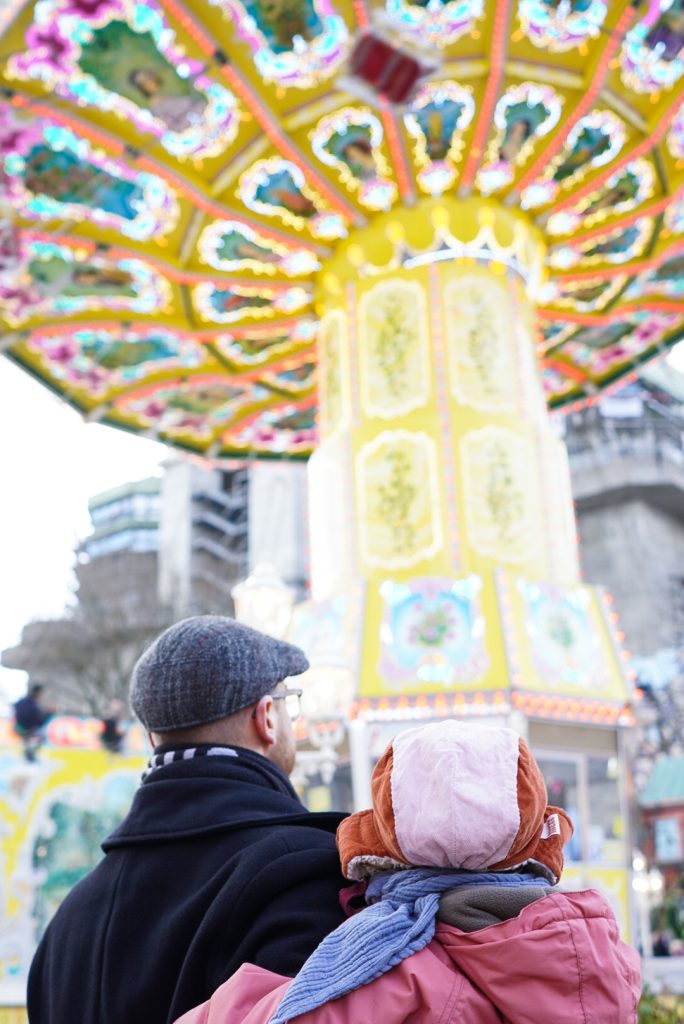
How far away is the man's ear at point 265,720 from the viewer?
2.20 metres

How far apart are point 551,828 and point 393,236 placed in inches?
456

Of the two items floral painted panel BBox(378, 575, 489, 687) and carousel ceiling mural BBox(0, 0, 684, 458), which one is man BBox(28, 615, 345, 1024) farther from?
carousel ceiling mural BBox(0, 0, 684, 458)

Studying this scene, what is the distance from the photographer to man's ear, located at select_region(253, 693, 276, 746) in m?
2.20

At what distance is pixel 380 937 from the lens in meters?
1.53

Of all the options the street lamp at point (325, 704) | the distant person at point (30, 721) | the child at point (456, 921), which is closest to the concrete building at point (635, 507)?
the distant person at point (30, 721)

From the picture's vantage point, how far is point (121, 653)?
3138 centimetres

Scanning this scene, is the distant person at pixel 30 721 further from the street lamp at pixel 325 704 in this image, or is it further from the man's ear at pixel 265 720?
the man's ear at pixel 265 720

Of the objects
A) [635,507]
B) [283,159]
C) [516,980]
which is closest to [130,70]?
[283,159]

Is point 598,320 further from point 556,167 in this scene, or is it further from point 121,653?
point 121,653

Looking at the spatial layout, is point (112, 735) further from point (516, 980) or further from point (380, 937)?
point (516, 980)

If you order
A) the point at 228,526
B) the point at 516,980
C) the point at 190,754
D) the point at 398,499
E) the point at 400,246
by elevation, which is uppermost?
the point at 228,526

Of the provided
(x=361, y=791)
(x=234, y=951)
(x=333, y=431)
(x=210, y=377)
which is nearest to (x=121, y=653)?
(x=210, y=377)

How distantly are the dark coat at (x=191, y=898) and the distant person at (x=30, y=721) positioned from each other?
6908 mm

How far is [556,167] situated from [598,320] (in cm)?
325
